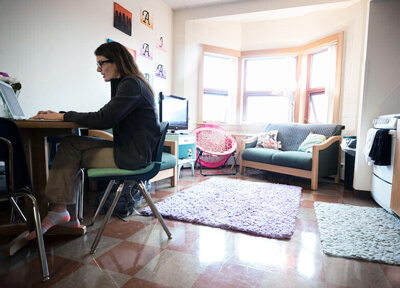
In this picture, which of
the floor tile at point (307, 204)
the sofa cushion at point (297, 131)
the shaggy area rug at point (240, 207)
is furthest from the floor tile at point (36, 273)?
the sofa cushion at point (297, 131)

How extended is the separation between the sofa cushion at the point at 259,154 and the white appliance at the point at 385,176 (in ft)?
4.28

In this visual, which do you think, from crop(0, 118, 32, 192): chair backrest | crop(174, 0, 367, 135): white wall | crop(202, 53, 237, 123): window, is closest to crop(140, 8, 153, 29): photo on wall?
crop(174, 0, 367, 135): white wall

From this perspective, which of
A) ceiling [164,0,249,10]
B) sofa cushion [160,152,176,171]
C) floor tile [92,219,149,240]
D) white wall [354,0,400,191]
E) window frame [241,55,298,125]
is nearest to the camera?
floor tile [92,219,149,240]

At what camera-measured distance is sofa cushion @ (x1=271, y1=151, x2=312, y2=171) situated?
3.19m

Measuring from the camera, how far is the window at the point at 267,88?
4.64 m

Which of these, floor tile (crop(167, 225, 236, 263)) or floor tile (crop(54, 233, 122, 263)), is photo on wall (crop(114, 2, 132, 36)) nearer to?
floor tile (crop(54, 233, 122, 263))

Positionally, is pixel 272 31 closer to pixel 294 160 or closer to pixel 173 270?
pixel 294 160

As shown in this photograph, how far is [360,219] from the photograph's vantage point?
80.9 inches

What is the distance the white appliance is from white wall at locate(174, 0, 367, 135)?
4.11 ft

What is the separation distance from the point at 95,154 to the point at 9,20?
1.49 meters

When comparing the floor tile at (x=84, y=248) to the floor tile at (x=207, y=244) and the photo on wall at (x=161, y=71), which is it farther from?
the photo on wall at (x=161, y=71)

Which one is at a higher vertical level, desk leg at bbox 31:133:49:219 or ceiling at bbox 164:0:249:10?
ceiling at bbox 164:0:249:10

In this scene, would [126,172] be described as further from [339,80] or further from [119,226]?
[339,80]

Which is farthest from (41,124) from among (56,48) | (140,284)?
(56,48)
